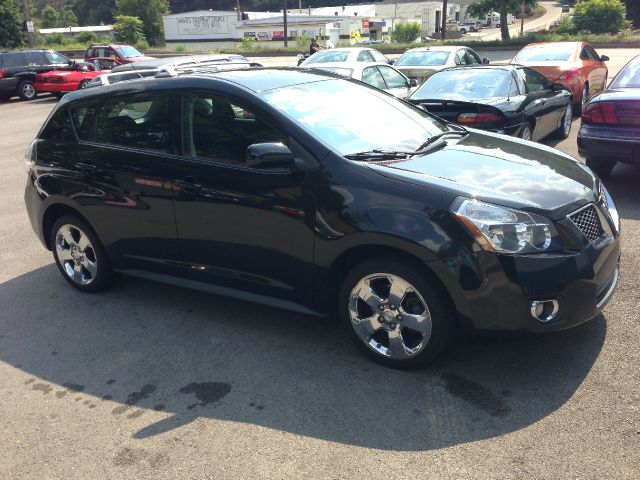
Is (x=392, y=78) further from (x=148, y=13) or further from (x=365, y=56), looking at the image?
(x=148, y=13)

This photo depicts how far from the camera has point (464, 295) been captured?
3.41 metres

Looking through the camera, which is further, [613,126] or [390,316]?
[613,126]

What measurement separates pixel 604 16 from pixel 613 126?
147ft

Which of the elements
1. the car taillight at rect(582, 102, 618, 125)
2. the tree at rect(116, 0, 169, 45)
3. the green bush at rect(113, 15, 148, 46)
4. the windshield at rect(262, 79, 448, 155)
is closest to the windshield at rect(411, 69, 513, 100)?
the car taillight at rect(582, 102, 618, 125)

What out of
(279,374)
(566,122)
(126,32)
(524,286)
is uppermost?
(126,32)

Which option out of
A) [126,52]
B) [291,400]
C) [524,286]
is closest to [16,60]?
[126,52]

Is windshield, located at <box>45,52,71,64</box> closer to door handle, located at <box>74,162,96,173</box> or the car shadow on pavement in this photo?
door handle, located at <box>74,162,96,173</box>

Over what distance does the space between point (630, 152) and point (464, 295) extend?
4364mm

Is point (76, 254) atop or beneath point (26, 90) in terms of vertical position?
beneath

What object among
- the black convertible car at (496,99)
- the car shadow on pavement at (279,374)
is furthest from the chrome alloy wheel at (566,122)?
the car shadow on pavement at (279,374)

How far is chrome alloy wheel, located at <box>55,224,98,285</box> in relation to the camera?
5.17m

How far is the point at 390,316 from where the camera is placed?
3.69 meters

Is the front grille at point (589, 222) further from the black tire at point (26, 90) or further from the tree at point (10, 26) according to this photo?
the tree at point (10, 26)

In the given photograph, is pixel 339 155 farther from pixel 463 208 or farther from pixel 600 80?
pixel 600 80
